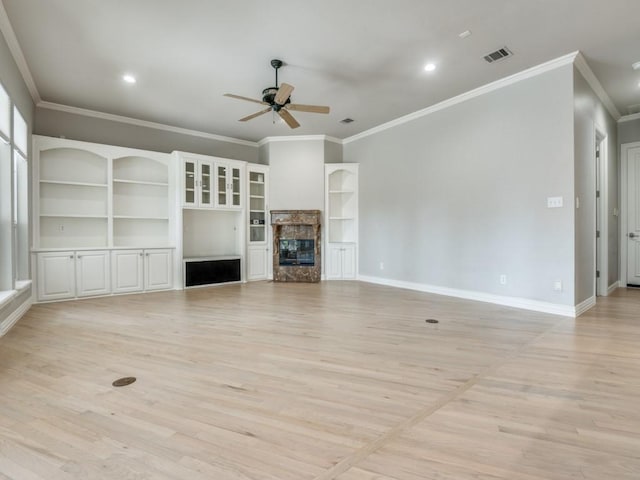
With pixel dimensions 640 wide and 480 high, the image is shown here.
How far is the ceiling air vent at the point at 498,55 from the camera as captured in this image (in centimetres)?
370

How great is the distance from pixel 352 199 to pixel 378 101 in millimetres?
2348

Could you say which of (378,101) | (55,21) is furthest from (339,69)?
(55,21)

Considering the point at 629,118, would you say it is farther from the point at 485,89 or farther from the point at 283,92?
the point at 283,92

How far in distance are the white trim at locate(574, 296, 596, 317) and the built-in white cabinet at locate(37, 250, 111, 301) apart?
662 centimetres

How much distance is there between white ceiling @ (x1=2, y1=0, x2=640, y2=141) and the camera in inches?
119

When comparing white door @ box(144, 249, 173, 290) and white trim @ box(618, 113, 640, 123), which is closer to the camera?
white trim @ box(618, 113, 640, 123)

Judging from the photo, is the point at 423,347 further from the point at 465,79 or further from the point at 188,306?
the point at 465,79

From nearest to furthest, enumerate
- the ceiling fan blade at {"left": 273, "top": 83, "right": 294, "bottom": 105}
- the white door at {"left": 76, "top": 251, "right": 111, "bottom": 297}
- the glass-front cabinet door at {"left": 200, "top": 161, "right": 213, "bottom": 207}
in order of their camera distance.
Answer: the ceiling fan blade at {"left": 273, "top": 83, "right": 294, "bottom": 105}
the white door at {"left": 76, "top": 251, "right": 111, "bottom": 297}
the glass-front cabinet door at {"left": 200, "top": 161, "right": 213, "bottom": 207}

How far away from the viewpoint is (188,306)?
4.64 metres

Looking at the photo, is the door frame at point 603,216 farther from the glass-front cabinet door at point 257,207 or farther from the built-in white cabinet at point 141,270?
the built-in white cabinet at point 141,270

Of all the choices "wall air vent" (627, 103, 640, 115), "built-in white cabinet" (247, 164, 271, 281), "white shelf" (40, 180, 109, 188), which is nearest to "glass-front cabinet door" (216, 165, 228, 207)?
"built-in white cabinet" (247, 164, 271, 281)

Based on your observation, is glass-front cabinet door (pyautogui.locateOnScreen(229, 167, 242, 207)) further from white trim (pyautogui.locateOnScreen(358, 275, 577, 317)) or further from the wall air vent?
the wall air vent

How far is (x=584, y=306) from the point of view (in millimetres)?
4102

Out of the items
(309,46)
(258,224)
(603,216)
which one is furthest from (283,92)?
(603,216)
